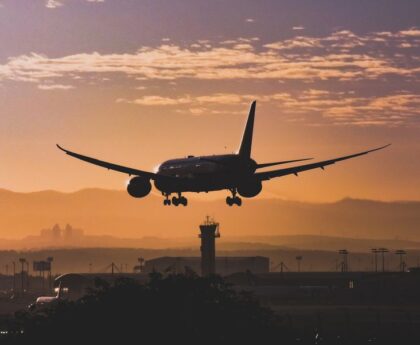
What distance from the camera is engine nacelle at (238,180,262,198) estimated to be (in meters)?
124

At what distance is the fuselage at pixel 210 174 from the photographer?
123750 mm

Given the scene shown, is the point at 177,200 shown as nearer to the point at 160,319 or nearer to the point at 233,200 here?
the point at 233,200

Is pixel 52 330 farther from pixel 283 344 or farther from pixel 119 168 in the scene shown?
pixel 119 168

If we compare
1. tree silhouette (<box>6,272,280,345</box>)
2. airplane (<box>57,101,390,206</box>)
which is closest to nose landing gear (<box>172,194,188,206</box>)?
airplane (<box>57,101,390,206</box>)

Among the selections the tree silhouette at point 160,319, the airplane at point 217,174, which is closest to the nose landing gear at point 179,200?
the airplane at point 217,174

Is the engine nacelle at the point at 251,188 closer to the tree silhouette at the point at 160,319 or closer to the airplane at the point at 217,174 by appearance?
the airplane at the point at 217,174

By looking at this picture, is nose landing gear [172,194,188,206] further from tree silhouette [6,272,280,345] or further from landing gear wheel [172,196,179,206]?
tree silhouette [6,272,280,345]

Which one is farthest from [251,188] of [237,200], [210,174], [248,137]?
[248,137]

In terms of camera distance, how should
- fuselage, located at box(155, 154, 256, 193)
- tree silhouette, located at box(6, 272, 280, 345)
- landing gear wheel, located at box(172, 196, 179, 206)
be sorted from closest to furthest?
tree silhouette, located at box(6, 272, 280, 345) < fuselage, located at box(155, 154, 256, 193) < landing gear wheel, located at box(172, 196, 179, 206)

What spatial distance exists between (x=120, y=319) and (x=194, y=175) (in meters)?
49.6

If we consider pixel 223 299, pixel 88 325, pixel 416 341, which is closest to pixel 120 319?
pixel 88 325

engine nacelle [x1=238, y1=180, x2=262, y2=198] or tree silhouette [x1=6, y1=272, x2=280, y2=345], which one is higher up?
engine nacelle [x1=238, y1=180, x2=262, y2=198]

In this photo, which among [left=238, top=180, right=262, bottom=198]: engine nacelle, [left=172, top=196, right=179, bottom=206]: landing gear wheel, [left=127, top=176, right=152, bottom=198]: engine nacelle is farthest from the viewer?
[left=127, top=176, right=152, bottom=198]: engine nacelle

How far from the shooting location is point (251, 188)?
124 metres
